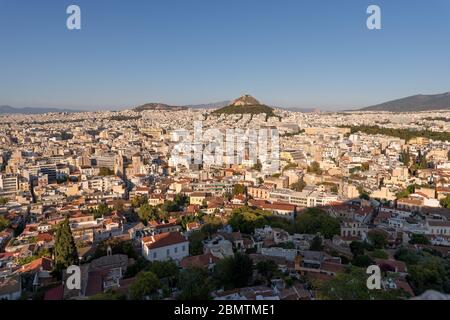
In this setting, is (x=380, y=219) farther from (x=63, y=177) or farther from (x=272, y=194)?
(x=63, y=177)

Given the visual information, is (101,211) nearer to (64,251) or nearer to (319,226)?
(64,251)

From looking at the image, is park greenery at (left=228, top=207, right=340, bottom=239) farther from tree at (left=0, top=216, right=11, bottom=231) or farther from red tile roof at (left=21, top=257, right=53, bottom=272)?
tree at (left=0, top=216, right=11, bottom=231)

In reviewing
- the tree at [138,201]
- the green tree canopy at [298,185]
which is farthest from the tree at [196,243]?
the green tree canopy at [298,185]

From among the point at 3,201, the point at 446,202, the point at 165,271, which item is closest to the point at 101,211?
the point at 3,201

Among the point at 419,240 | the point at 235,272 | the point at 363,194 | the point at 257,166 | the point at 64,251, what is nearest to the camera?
the point at 235,272

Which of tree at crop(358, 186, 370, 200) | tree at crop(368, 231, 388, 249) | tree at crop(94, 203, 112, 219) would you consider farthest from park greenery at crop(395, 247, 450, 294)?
tree at crop(94, 203, 112, 219)
